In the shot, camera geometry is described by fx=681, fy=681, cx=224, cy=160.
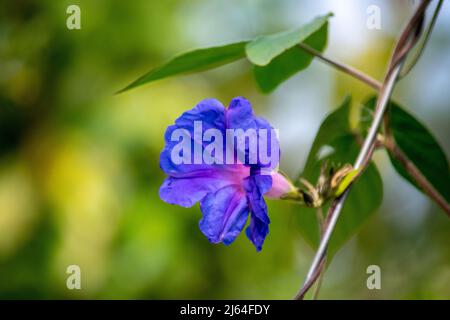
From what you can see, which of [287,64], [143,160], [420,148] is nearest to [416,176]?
[420,148]

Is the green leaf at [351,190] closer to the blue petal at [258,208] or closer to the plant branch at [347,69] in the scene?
the plant branch at [347,69]

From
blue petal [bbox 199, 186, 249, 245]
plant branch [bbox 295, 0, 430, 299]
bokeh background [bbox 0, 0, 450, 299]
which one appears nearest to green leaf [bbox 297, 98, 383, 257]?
plant branch [bbox 295, 0, 430, 299]

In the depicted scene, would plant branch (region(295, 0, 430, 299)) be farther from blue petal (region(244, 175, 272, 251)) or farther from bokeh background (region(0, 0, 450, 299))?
bokeh background (region(0, 0, 450, 299))

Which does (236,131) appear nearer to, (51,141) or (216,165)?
(216,165)

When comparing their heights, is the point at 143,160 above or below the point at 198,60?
below

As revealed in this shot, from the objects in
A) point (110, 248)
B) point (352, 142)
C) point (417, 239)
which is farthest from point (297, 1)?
point (352, 142)

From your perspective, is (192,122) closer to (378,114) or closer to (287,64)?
(378,114)

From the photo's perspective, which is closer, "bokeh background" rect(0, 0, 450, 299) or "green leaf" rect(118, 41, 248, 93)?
"green leaf" rect(118, 41, 248, 93)
